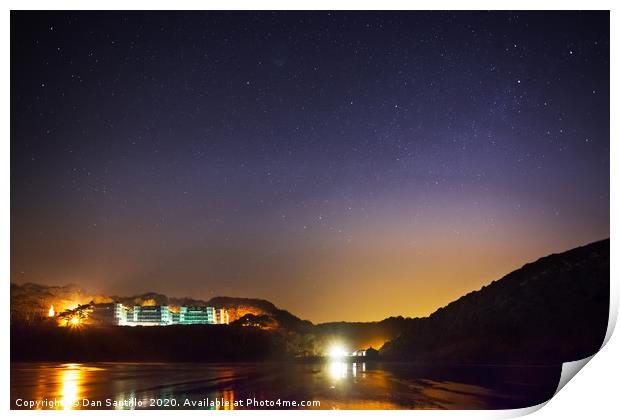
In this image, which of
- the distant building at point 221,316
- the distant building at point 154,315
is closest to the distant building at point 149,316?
the distant building at point 154,315

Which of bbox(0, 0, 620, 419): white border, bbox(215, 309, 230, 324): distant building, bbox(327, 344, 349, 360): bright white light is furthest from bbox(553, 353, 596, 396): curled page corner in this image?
bbox(215, 309, 230, 324): distant building

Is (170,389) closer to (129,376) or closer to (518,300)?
(129,376)

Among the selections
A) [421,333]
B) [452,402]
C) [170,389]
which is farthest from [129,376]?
[421,333]

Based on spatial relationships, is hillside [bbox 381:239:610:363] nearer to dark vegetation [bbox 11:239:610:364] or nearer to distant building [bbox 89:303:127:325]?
dark vegetation [bbox 11:239:610:364]

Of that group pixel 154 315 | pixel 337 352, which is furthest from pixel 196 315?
pixel 337 352
